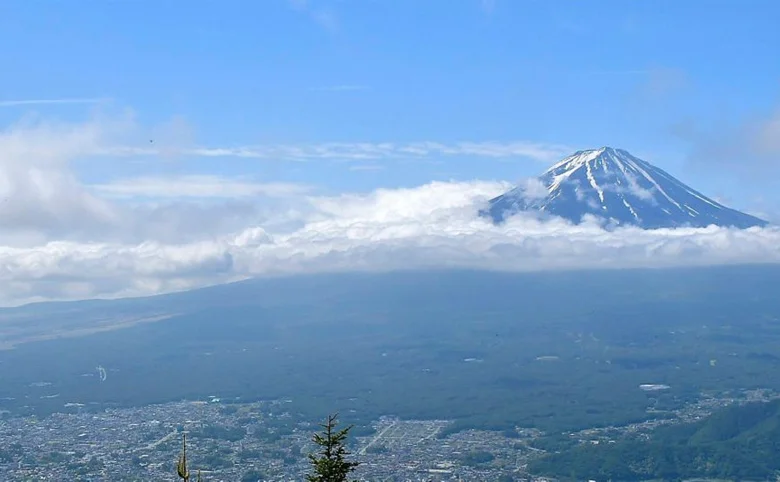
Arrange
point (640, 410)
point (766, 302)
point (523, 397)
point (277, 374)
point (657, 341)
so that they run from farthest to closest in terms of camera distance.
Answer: point (766, 302) → point (657, 341) → point (277, 374) → point (523, 397) → point (640, 410)

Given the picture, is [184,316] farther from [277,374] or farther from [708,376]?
[708,376]

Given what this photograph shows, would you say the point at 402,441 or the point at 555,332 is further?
the point at 555,332

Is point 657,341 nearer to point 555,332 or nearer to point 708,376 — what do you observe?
point 555,332

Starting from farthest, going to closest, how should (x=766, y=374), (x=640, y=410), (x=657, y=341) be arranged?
(x=657, y=341) → (x=766, y=374) → (x=640, y=410)

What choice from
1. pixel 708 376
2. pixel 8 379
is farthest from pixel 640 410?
pixel 8 379

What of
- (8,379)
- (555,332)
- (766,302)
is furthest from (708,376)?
(8,379)

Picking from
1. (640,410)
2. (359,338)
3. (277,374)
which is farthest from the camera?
(359,338)
